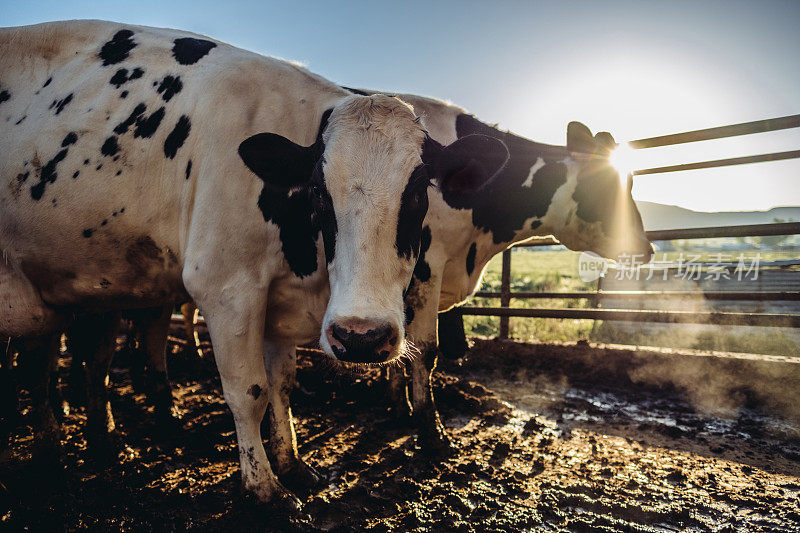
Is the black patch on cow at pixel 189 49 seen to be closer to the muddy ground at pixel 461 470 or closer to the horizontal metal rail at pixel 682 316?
the muddy ground at pixel 461 470

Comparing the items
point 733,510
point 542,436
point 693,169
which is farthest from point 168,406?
point 693,169

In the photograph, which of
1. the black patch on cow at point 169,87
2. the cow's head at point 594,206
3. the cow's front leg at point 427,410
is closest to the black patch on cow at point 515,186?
the cow's head at point 594,206

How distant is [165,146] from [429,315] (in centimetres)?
186

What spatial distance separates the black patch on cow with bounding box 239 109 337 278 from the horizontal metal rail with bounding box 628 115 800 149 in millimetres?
3634

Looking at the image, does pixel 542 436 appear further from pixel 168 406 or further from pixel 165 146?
pixel 165 146

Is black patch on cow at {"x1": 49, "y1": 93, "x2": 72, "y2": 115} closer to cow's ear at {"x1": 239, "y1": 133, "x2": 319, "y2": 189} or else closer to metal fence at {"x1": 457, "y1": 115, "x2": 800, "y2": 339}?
cow's ear at {"x1": 239, "y1": 133, "x2": 319, "y2": 189}

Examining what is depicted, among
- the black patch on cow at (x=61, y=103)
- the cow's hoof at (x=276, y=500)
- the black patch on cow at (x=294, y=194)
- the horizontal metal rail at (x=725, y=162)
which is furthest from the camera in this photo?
the horizontal metal rail at (x=725, y=162)

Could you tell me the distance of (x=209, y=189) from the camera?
2234mm

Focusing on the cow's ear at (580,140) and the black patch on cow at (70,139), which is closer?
the black patch on cow at (70,139)

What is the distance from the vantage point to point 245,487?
2.25 metres

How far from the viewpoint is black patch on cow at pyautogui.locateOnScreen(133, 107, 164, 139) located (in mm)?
2404

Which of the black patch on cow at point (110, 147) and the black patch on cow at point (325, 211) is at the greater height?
the black patch on cow at point (110, 147)

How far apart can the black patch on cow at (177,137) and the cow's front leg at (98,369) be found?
5.56 feet

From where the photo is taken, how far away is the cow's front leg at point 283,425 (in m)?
2.53
